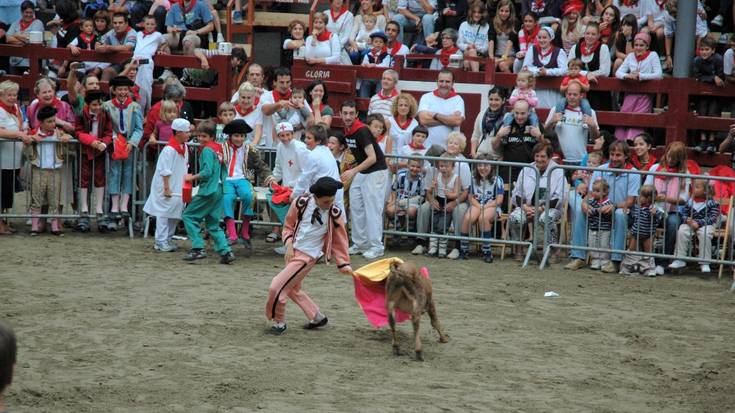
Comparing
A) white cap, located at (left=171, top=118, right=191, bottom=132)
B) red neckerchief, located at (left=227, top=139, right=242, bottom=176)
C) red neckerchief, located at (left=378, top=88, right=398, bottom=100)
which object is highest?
red neckerchief, located at (left=378, top=88, right=398, bottom=100)

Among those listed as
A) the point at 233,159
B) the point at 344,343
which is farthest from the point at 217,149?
the point at 344,343

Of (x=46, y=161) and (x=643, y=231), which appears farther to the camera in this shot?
(x=46, y=161)

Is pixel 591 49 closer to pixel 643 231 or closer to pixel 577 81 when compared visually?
pixel 577 81

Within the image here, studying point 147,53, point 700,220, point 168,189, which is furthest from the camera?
point 147,53

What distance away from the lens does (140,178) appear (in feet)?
50.5

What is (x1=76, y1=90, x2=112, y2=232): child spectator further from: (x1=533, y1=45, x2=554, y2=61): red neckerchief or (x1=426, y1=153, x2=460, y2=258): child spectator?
(x1=533, y1=45, x2=554, y2=61): red neckerchief

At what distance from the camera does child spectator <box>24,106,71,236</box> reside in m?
14.8

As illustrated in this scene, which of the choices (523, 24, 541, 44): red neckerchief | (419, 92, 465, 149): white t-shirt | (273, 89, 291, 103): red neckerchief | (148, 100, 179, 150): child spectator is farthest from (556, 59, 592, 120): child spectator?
(148, 100, 179, 150): child spectator

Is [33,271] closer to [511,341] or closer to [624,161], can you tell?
[511,341]

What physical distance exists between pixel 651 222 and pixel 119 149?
264 inches

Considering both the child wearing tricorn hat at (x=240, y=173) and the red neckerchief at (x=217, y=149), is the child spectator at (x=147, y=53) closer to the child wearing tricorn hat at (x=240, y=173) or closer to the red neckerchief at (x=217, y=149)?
the child wearing tricorn hat at (x=240, y=173)

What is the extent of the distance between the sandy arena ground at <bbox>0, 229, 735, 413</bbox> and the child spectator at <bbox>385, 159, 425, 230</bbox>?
3.23ft

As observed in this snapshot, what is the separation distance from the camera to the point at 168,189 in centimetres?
1416

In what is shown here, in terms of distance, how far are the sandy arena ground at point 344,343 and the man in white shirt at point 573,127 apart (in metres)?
1.94
